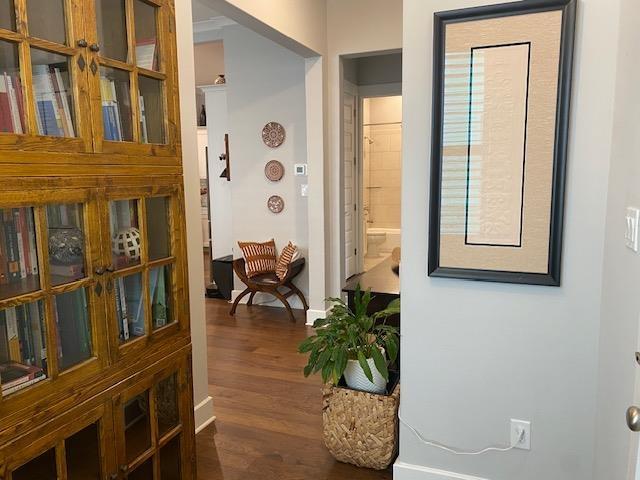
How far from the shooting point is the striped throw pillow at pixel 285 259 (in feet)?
14.8

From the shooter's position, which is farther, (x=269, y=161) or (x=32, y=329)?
(x=269, y=161)

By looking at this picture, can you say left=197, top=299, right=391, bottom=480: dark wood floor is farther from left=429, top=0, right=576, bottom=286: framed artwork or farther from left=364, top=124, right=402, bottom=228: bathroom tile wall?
left=364, top=124, right=402, bottom=228: bathroom tile wall

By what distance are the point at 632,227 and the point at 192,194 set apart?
188 cm

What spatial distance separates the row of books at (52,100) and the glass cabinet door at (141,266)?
0.24 m

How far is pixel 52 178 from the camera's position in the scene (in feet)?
4.19

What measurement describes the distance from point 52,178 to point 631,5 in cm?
169

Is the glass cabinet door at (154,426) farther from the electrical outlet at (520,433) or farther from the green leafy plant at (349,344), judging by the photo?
the electrical outlet at (520,433)

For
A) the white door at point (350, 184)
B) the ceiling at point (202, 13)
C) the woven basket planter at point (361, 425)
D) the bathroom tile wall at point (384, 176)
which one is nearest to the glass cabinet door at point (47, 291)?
the woven basket planter at point (361, 425)

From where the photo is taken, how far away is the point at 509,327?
6.15 ft

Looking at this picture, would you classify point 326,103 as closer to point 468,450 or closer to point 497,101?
point 497,101

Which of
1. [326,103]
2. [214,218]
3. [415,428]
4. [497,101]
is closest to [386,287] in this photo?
[415,428]

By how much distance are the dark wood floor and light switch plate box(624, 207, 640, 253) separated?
1.48 m

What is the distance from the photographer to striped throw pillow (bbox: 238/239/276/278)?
184 inches

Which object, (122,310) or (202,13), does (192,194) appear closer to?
(122,310)
